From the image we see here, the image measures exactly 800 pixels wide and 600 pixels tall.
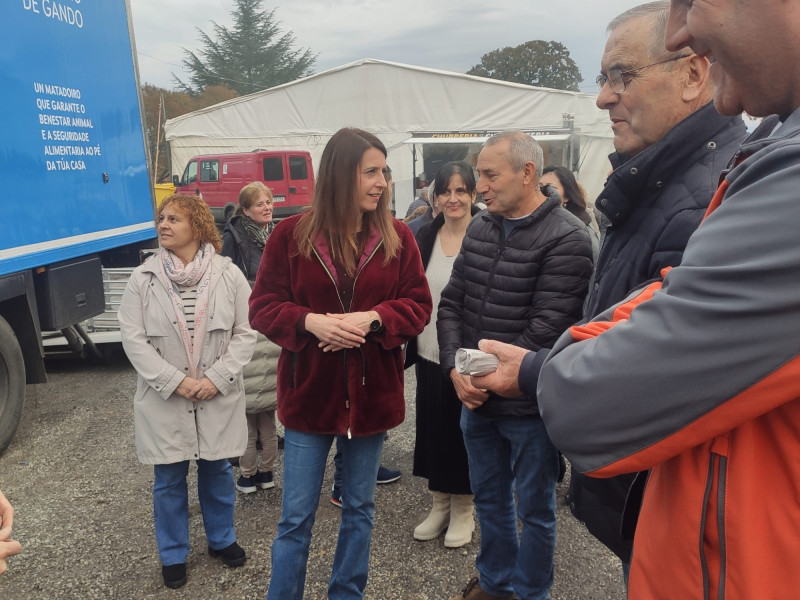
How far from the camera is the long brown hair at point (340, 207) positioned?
256 centimetres

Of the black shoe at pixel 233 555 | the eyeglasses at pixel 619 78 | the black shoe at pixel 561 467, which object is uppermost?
the eyeglasses at pixel 619 78

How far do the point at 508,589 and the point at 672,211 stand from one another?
194cm

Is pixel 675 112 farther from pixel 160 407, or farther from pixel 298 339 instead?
pixel 160 407

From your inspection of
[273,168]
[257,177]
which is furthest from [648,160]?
[273,168]

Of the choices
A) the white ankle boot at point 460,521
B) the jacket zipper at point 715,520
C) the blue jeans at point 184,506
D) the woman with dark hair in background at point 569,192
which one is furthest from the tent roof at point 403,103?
the jacket zipper at point 715,520

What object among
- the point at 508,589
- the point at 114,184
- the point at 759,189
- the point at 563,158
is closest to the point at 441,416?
the point at 508,589

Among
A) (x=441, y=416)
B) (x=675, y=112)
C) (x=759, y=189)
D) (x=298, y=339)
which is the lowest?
(x=441, y=416)

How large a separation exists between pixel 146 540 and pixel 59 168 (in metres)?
2.82

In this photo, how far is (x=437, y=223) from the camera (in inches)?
144

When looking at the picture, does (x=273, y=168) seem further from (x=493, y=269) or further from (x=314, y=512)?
(x=314, y=512)

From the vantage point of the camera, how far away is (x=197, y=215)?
10.6 ft

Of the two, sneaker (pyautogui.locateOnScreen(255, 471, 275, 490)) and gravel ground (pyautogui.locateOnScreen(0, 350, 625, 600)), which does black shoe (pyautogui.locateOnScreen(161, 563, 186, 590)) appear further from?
sneaker (pyautogui.locateOnScreen(255, 471, 275, 490))

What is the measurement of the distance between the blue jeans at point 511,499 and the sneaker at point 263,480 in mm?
1685

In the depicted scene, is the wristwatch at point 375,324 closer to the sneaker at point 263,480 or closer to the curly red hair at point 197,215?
the curly red hair at point 197,215
